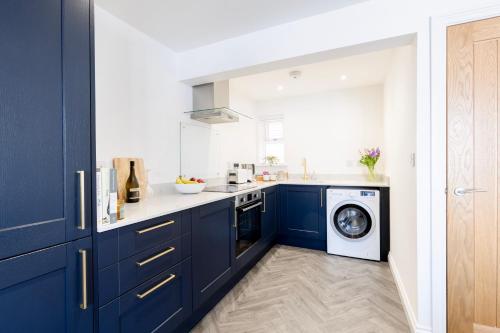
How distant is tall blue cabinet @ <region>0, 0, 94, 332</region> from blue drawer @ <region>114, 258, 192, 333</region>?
0.71ft

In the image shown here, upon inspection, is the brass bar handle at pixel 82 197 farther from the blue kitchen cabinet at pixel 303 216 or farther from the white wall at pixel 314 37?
the blue kitchen cabinet at pixel 303 216

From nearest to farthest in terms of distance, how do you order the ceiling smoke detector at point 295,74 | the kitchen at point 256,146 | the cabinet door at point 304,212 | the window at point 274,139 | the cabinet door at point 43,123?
the cabinet door at point 43,123 → the kitchen at point 256,146 → the ceiling smoke detector at point 295,74 → the cabinet door at point 304,212 → the window at point 274,139

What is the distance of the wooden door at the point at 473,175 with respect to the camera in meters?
1.47

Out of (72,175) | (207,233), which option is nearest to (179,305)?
(207,233)

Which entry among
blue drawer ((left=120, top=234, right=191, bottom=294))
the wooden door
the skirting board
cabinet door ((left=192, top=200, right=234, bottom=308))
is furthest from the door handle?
blue drawer ((left=120, top=234, right=191, bottom=294))

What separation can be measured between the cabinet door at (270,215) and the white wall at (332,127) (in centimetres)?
105

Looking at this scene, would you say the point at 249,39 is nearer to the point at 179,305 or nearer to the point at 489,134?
the point at 489,134

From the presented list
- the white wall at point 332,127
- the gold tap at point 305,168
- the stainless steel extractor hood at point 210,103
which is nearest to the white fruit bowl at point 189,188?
the stainless steel extractor hood at point 210,103

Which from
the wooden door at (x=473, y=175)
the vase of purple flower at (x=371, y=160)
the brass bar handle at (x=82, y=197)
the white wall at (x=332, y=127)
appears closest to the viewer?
the brass bar handle at (x=82, y=197)

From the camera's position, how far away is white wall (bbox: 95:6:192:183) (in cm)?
188

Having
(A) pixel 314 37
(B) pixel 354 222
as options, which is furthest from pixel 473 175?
(B) pixel 354 222

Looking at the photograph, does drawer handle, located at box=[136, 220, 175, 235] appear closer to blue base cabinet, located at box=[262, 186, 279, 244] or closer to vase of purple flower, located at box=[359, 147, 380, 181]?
blue base cabinet, located at box=[262, 186, 279, 244]

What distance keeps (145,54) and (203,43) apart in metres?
0.58

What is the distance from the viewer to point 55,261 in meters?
0.98
